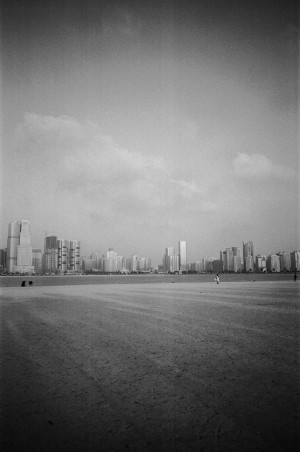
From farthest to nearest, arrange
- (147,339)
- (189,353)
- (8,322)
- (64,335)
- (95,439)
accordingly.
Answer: (8,322)
(64,335)
(147,339)
(189,353)
(95,439)

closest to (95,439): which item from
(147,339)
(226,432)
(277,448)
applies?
(226,432)

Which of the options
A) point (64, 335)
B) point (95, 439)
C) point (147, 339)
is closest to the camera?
point (95, 439)

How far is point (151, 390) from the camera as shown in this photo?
5188mm

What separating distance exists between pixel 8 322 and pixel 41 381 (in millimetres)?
7784

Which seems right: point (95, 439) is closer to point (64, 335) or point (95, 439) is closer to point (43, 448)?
point (43, 448)

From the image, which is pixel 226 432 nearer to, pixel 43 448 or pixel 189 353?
pixel 43 448

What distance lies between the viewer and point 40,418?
→ 13.9ft

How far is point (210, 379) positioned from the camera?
5.66m

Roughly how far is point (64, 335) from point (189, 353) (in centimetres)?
461

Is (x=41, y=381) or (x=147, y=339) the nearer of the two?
(x=41, y=381)

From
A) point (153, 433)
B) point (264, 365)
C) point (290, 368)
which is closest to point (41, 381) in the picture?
point (153, 433)

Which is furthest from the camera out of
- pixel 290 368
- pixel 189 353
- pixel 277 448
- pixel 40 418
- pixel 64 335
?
pixel 64 335

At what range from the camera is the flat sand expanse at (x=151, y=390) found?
12.3 ft

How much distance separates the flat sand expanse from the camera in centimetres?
375
